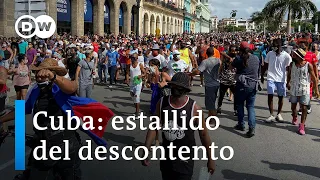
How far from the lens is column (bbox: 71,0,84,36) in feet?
88.3

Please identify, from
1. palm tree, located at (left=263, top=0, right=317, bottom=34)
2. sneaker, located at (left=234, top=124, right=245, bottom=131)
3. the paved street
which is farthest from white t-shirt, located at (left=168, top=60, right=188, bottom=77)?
palm tree, located at (left=263, top=0, right=317, bottom=34)

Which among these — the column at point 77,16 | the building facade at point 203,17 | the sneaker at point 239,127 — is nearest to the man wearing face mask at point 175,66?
the sneaker at point 239,127

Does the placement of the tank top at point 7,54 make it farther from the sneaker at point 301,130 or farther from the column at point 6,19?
the sneaker at point 301,130

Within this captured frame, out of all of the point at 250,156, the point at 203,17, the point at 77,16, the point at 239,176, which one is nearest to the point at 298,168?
the point at 250,156

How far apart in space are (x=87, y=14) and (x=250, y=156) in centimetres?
2613

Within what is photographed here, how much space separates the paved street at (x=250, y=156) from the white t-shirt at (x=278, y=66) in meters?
1.01

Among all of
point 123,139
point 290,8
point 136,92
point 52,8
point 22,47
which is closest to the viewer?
point 123,139

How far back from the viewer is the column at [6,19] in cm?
2205

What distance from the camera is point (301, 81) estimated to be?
7059 millimetres

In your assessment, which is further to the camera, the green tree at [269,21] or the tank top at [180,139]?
the green tree at [269,21]

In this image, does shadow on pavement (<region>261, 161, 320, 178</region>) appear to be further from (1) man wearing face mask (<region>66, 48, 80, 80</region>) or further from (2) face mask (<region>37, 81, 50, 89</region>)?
(1) man wearing face mask (<region>66, 48, 80, 80</region>)

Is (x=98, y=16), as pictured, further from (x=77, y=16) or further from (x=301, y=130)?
(x=301, y=130)

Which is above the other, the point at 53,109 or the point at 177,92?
the point at 177,92

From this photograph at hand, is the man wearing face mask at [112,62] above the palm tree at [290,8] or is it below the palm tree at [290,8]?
below
